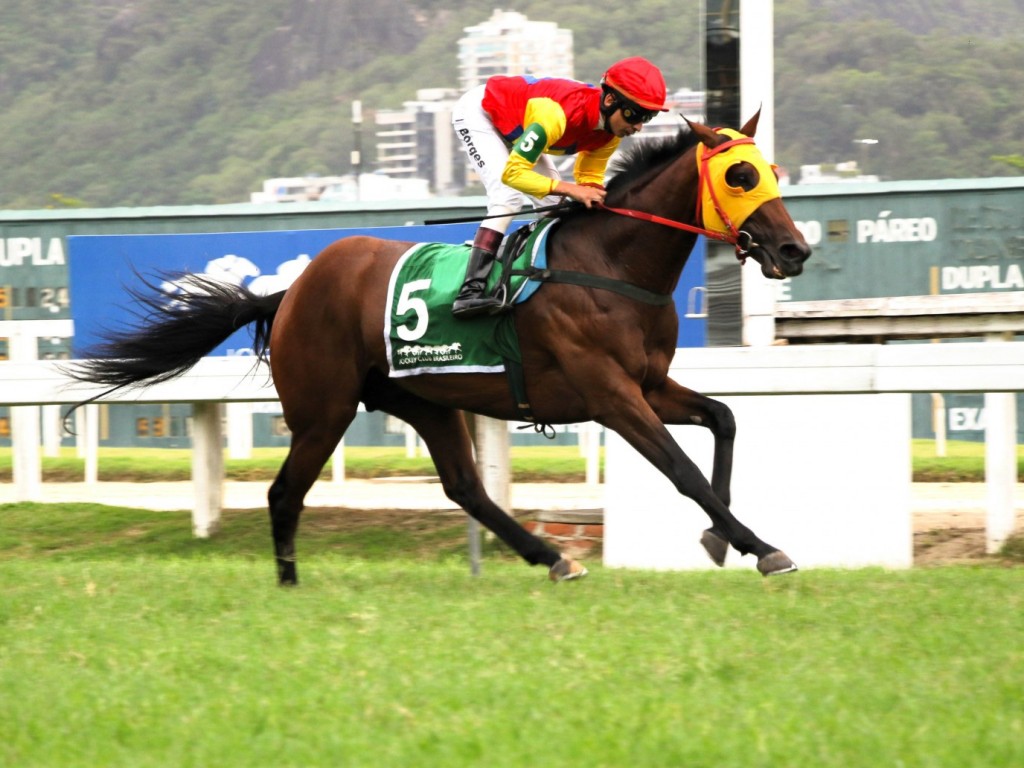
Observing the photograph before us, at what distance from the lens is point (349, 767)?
3258 mm

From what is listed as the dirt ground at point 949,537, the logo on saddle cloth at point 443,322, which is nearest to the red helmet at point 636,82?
the logo on saddle cloth at point 443,322

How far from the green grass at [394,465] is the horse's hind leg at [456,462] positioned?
5524 mm

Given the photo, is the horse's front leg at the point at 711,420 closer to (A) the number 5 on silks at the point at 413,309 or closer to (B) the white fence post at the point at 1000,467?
(A) the number 5 on silks at the point at 413,309

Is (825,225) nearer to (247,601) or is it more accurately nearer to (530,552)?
(530,552)

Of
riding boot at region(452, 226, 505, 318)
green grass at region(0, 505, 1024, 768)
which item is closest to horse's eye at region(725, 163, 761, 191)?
riding boot at region(452, 226, 505, 318)

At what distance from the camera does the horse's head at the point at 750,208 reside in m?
5.23

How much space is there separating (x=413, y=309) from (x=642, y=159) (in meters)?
1.15

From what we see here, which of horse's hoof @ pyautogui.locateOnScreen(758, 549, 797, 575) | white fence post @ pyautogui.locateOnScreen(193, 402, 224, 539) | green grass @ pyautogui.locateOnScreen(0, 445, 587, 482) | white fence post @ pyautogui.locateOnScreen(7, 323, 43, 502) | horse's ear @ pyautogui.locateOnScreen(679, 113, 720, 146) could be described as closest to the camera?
horse's hoof @ pyautogui.locateOnScreen(758, 549, 797, 575)

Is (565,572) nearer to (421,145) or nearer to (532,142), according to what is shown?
(532,142)

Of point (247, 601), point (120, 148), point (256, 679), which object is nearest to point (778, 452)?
point (247, 601)

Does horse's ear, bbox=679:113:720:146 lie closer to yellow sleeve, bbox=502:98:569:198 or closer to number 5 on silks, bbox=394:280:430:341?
yellow sleeve, bbox=502:98:569:198

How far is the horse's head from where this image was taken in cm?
523

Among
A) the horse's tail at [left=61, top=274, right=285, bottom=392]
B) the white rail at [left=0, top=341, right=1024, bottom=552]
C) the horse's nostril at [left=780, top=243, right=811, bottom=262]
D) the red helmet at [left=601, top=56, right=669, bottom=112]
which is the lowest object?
the white rail at [left=0, top=341, right=1024, bottom=552]

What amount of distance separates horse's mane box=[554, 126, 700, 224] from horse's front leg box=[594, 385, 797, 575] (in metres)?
0.90
